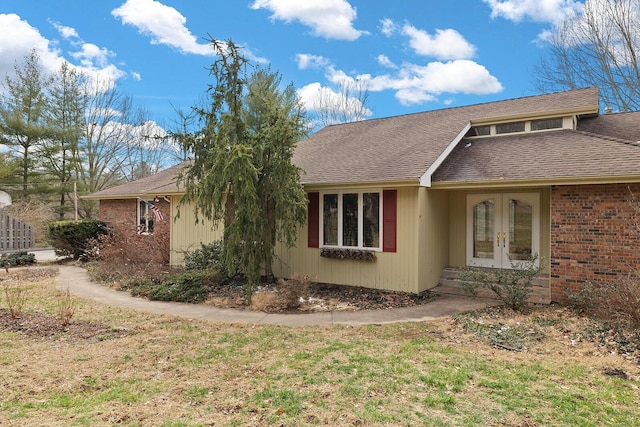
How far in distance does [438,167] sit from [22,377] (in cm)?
821

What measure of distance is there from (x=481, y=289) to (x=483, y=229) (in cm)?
166

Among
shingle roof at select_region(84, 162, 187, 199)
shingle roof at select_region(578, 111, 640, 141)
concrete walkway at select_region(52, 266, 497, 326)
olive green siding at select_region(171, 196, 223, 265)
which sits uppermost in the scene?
shingle roof at select_region(578, 111, 640, 141)

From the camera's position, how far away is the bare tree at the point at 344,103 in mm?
26391

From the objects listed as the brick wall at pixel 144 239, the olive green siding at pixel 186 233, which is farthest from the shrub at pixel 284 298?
the brick wall at pixel 144 239

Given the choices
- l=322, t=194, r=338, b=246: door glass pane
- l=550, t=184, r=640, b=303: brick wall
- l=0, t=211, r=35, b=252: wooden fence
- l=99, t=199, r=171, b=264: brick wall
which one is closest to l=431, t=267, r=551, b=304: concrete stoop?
l=550, t=184, r=640, b=303: brick wall

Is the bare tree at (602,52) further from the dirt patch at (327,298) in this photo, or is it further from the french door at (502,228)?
the dirt patch at (327,298)

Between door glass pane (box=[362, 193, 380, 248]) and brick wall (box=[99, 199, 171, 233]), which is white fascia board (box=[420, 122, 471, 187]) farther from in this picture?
brick wall (box=[99, 199, 171, 233])

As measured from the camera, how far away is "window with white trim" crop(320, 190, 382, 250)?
8.72m

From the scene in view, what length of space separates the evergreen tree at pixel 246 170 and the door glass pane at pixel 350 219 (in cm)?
111

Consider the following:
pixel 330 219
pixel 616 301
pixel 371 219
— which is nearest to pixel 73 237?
pixel 330 219

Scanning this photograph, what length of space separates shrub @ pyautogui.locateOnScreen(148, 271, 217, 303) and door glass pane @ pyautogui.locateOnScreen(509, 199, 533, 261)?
7125mm

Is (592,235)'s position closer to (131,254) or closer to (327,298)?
(327,298)

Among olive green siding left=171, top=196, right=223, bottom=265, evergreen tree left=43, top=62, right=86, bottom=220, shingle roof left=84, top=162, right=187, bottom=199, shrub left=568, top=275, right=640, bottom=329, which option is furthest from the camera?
evergreen tree left=43, top=62, right=86, bottom=220

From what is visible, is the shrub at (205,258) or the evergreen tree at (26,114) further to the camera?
the evergreen tree at (26,114)
